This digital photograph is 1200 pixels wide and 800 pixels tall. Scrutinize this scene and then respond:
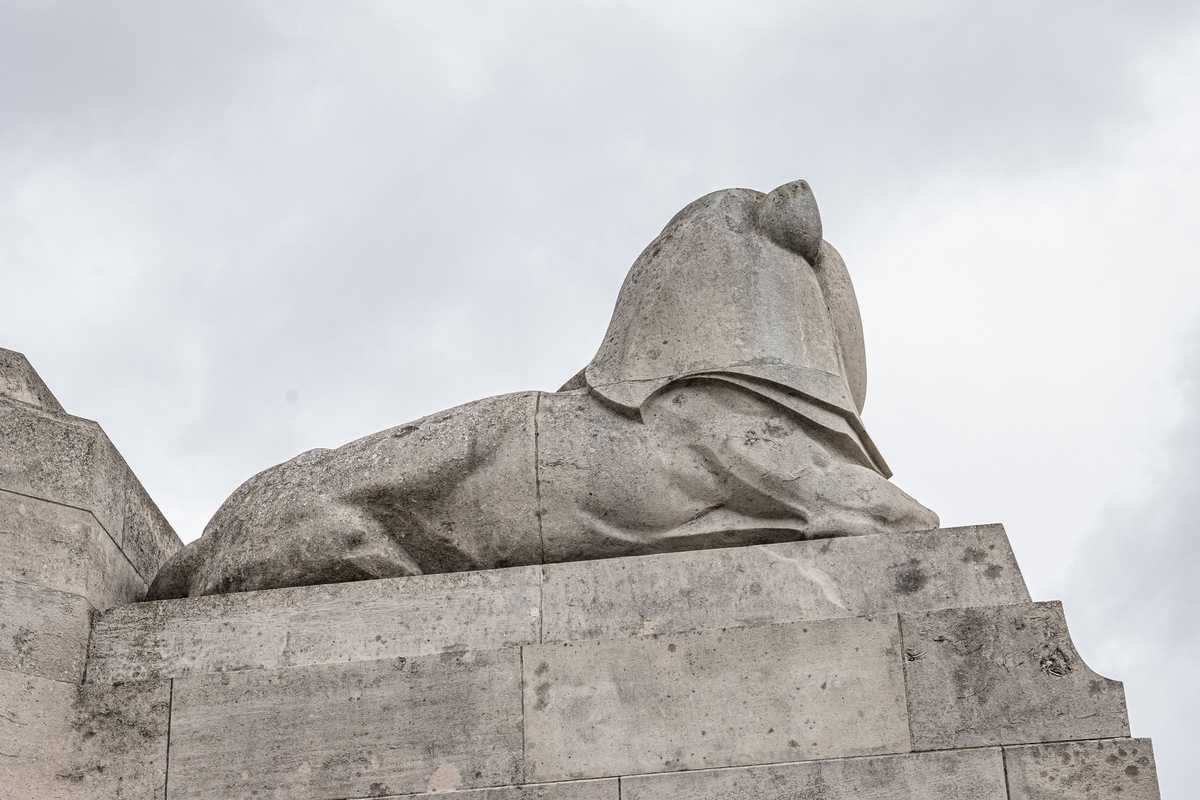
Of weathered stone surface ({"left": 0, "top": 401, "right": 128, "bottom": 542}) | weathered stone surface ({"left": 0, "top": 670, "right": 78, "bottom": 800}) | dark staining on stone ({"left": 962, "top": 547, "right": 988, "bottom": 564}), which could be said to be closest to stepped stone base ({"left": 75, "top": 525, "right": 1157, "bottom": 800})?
dark staining on stone ({"left": 962, "top": 547, "right": 988, "bottom": 564})

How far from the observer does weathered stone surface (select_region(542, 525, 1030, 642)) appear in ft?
22.5

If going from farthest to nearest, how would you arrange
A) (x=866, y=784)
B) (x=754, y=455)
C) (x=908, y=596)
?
(x=754, y=455) < (x=908, y=596) < (x=866, y=784)

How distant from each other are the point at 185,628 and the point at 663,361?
2.24m

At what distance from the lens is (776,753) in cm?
659

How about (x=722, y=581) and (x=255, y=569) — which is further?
(x=255, y=569)

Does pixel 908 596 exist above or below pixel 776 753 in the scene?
above

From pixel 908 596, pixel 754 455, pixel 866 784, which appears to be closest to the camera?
pixel 866 784

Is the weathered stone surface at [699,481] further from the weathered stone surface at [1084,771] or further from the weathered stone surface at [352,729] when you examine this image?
the weathered stone surface at [1084,771]

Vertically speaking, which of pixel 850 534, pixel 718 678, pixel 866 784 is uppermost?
pixel 850 534

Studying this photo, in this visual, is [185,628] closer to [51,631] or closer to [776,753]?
[51,631]

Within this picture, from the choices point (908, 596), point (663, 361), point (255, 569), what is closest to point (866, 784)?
point (908, 596)

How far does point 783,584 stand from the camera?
6.95 meters

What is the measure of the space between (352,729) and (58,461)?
1805mm

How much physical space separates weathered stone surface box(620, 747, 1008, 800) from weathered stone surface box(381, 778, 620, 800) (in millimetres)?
58
